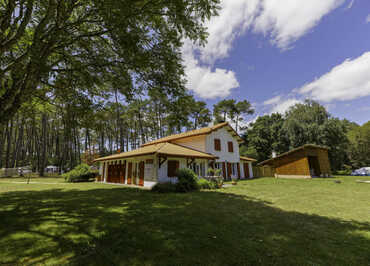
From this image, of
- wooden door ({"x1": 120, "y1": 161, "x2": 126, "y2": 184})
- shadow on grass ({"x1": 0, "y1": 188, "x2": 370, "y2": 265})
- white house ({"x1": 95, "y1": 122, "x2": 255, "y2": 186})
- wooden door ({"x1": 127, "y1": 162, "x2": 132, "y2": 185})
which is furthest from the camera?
wooden door ({"x1": 120, "y1": 161, "x2": 126, "y2": 184})

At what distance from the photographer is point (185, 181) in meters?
12.1

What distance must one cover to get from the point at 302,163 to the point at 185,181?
1809cm

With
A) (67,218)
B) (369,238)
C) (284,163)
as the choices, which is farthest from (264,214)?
(284,163)

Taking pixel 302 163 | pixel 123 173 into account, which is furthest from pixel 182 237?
pixel 302 163

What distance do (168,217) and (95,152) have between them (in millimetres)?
35181

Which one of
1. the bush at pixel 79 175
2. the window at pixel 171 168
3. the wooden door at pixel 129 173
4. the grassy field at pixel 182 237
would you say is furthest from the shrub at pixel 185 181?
the bush at pixel 79 175

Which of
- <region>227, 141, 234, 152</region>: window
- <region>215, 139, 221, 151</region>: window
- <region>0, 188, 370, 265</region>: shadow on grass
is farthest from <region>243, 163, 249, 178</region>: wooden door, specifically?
<region>0, 188, 370, 265</region>: shadow on grass

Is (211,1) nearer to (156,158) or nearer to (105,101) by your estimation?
(105,101)

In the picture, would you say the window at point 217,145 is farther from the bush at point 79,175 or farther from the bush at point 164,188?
the bush at point 79,175

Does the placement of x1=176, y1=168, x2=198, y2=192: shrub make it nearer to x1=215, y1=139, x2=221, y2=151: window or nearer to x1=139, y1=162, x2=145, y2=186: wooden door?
x1=139, y1=162, x2=145, y2=186: wooden door

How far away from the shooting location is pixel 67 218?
5340 millimetres

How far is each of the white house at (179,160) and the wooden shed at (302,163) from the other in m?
4.29

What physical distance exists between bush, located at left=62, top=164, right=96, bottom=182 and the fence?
2460cm

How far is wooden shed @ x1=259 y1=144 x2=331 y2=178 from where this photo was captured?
2152 cm
